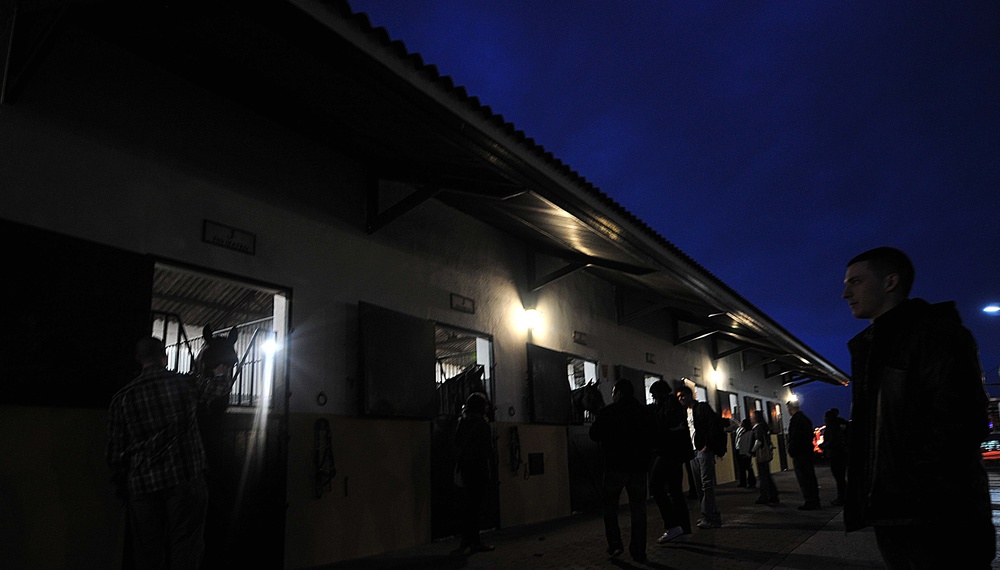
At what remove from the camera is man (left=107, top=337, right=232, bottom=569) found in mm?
4184

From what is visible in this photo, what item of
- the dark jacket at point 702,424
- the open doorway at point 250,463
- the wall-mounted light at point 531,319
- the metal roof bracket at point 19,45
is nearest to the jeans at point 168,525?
the open doorway at point 250,463

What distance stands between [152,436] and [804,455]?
9.76 meters

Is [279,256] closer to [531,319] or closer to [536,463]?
[531,319]

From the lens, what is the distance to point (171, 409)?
4312 millimetres

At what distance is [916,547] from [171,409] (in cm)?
404

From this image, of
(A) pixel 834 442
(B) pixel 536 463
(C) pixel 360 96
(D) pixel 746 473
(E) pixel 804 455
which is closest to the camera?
(C) pixel 360 96

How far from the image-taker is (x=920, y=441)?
2.13 metres

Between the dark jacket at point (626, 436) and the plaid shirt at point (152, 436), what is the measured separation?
3.62 meters

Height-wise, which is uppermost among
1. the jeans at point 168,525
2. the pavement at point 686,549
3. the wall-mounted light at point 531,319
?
the wall-mounted light at point 531,319

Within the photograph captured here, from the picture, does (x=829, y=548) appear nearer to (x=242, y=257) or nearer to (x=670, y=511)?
(x=670, y=511)

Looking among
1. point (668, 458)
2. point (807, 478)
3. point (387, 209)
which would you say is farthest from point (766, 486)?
point (387, 209)

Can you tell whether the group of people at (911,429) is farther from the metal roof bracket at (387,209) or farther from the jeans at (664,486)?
the metal roof bracket at (387,209)

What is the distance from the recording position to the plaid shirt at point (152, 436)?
4.19m

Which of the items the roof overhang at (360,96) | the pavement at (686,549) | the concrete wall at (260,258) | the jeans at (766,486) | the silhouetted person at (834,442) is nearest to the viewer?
the roof overhang at (360,96)
